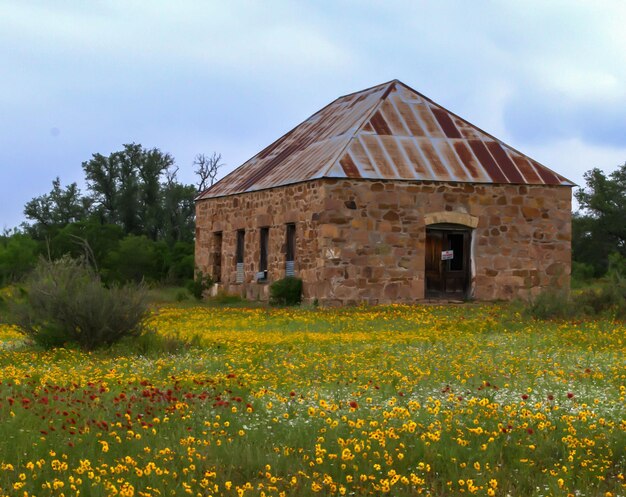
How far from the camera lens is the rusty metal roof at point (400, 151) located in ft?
84.1

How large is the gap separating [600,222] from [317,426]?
44578 mm

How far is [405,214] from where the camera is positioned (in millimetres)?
25453

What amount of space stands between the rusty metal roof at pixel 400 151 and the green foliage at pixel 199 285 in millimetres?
3031

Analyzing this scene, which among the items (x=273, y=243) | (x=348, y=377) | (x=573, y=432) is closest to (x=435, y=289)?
(x=273, y=243)

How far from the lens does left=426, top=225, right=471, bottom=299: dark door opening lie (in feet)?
87.1

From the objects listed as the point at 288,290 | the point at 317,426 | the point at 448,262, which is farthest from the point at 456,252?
the point at 317,426

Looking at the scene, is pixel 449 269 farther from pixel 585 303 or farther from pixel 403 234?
pixel 585 303

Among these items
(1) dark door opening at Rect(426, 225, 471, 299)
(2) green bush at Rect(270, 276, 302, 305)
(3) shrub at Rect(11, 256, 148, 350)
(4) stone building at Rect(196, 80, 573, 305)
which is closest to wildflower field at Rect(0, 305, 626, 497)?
(3) shrub at Rect(11, 256, 148, 350)

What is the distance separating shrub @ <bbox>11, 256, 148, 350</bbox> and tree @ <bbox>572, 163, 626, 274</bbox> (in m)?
36.7

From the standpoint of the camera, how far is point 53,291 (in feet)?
47.5

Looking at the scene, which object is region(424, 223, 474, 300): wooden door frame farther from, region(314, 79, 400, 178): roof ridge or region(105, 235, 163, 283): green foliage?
region(105, 235, 163, 283): green foliage

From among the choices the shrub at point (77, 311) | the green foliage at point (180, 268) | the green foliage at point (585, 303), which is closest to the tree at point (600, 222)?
the green foliage at point (180, 268)

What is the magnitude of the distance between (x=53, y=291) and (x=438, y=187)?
43.3 ft

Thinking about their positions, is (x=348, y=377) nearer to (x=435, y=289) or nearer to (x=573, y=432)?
(x=573, y=432)
